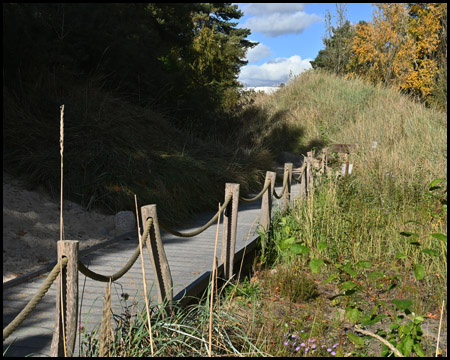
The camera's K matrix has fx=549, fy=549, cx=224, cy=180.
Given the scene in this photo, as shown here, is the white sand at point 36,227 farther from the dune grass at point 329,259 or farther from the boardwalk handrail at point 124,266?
the boardwalk handrail at point 124,266

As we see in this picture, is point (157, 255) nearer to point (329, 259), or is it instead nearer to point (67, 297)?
point (67, 297)

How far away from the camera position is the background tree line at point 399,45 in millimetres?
26172

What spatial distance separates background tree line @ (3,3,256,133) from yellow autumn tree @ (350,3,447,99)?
1204cm

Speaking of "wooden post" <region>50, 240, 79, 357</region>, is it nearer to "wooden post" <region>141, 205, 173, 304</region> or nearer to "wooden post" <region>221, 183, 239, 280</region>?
"wooden post" <region>141, 205, 173, 304</region>

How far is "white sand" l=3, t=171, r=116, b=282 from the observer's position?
239 inches

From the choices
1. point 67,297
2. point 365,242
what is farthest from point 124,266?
point 365,242

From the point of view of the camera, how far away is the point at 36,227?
6926 mm

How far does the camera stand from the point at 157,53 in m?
13.7

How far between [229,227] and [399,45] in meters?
23.5

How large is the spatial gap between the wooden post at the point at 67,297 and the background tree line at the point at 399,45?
80.5 feet

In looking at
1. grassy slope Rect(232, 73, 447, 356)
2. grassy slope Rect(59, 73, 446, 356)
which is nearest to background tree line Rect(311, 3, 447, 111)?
grassy slope Rect(59, 73, 446, 356)

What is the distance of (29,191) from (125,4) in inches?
298

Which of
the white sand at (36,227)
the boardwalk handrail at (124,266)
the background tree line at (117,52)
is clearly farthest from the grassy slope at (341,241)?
the background tree line at (117,52)

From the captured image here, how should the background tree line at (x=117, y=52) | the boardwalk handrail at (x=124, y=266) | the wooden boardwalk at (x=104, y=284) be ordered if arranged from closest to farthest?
the boardwalk handrail at (x=124, y=266) < the wooden boardwalk at (x=104, y=284) < the background tree line at (x=117, y=52)
